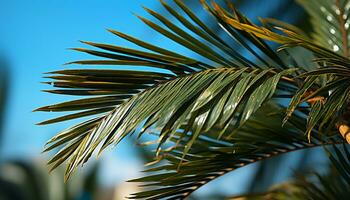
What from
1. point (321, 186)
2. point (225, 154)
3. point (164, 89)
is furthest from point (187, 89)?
A: point (321, 186)

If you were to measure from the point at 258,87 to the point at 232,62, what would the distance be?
0.23m

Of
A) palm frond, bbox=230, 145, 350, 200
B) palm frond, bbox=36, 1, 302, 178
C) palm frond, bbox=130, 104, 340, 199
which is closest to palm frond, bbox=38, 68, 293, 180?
palm frond, bbox=36, 1, 302, 178

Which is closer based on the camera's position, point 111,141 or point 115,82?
point 111,141

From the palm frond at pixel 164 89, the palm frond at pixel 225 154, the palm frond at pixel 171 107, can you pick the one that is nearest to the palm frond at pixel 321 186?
the palm frond at pixel 225 154

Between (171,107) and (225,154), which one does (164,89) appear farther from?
(225,154)

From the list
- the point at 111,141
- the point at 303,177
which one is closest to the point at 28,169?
the point at 303,177

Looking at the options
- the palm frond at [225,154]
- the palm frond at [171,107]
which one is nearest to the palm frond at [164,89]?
the palm frond at [171,107]

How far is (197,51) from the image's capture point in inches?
68.3

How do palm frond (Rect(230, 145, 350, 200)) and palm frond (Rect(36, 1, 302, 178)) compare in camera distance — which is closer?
palm frond (Rect(36, 1, 302, 178))

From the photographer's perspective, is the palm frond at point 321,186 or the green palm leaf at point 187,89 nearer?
the green palm leaf at point 187,89

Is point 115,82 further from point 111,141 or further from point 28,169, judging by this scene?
point 28,169

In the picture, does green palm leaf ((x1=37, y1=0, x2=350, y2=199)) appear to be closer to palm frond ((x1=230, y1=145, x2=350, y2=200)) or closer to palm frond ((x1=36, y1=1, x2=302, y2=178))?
palm frond ((x1=36, y1=1, x2=302, y2=178))

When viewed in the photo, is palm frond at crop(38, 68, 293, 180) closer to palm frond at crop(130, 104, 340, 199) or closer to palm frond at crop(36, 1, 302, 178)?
palm frond at crop(36, 1, 302, 178)

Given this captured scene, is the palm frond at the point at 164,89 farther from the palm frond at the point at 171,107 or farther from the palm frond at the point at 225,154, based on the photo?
the palm frond at the point at 225,154
